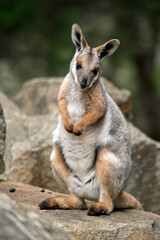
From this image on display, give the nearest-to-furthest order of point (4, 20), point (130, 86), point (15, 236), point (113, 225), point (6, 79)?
point (15, 236)
point (113, 225)
point (4, 20)
point (6, 79)
point (130, 86)

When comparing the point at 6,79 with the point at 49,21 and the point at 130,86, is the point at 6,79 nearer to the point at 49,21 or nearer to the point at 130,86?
the point at 49,21

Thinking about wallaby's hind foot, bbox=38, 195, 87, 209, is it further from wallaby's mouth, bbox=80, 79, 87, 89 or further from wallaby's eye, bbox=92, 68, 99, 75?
wallaby's eye, bbox=92, 68, 99, 75

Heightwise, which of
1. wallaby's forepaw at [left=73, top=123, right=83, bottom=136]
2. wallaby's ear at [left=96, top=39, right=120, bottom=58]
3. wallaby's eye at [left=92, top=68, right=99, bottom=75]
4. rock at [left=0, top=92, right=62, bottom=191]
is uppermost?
wallaby's ear at [left=96, top=39, right=120, bottom=58]

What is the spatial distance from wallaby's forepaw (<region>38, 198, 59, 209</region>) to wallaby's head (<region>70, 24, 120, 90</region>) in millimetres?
1406

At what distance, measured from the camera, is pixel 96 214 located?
5523 millimetres

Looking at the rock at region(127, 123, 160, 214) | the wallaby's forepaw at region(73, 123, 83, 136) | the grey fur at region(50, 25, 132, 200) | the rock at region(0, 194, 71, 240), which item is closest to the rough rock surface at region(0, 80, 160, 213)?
the rock at region(127, 123, 160, 214)

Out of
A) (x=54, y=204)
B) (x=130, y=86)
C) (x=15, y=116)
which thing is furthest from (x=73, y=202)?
(x=130, y=86)

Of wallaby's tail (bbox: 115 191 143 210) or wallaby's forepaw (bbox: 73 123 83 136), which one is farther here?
wallaby's tail (bbox: 115 191 143 210)

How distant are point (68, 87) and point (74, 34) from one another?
72 centimetres

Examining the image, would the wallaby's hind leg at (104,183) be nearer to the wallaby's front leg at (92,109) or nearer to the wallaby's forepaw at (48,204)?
the wallaby's front leg at (92,109)

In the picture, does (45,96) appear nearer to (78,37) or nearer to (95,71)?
(78,37)

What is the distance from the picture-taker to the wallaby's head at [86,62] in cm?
577

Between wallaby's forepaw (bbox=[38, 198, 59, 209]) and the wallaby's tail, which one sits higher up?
wallaby's forepaw (bbox=[38, 198, 59, 209])

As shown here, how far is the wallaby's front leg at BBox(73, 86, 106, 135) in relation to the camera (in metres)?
5.79
